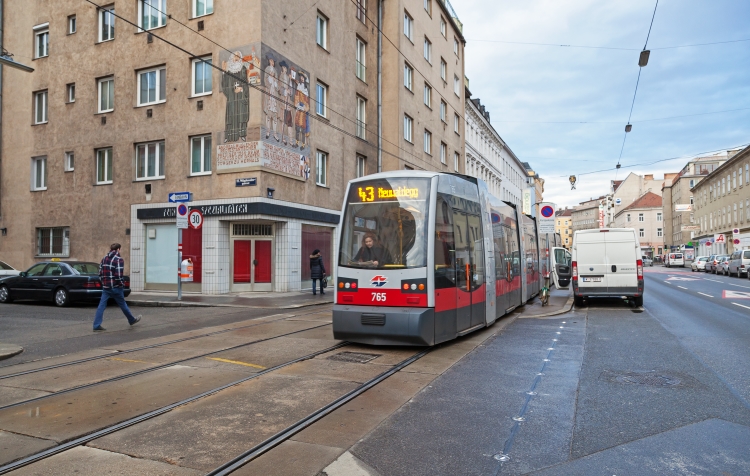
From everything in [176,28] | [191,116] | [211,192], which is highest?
[176,28]

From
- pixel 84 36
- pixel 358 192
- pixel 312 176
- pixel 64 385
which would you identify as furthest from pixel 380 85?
pixel 64 385

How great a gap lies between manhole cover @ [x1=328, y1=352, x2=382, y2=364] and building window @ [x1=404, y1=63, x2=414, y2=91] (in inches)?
1003

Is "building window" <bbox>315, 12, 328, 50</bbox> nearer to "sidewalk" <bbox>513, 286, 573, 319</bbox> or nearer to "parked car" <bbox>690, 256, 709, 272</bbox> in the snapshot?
"sidewalk" <bbox>513, 286, 573, 319</bbox>

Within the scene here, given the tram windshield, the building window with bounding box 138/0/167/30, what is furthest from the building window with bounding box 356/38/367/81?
the tram windshield

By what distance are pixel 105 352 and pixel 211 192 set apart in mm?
12295

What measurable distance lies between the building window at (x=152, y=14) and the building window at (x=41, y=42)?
5949 mm

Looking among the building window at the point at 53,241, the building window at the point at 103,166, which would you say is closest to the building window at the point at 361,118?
the building window at the point at 103,166

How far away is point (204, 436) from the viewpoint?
453 cm

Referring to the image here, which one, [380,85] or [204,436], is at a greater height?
[380,85]

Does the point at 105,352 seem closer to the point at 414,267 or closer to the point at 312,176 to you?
the point at 414,267

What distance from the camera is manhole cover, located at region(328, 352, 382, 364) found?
7.73m

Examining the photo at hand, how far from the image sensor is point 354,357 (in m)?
7.96

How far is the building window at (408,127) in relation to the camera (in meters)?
31.6

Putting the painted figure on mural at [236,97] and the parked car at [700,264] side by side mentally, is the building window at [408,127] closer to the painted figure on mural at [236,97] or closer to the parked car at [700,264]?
the painted figure on mural at [236,97]
